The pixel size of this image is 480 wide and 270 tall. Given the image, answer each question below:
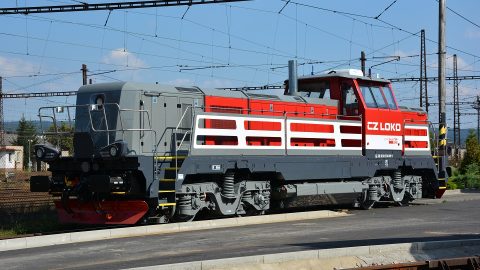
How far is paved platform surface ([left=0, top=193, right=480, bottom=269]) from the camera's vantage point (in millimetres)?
9867

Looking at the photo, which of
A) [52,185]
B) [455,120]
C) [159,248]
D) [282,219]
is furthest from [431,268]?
[455,120]

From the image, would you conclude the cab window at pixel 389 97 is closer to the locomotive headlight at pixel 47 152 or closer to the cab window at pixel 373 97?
the cab window at pixel 373 97

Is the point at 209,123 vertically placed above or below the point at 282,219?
above

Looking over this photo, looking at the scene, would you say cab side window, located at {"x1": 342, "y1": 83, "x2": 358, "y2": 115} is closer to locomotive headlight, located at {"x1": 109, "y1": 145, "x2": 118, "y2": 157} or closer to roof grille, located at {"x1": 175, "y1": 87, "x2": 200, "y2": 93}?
roof grille, located at {"x1": 175, "y1": 87, "x2": 200, "y2": 93}

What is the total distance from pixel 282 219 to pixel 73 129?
5.40m

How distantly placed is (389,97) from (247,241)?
9188 millimetres

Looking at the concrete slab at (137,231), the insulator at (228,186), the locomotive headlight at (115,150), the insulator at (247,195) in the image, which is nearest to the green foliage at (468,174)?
the insulator at (247,195)

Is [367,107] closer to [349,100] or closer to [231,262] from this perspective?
[349,100]

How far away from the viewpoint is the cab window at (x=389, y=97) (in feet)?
62.2

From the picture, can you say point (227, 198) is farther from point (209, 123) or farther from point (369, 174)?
point (369, 174)

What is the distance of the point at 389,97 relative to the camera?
1905 centimetres

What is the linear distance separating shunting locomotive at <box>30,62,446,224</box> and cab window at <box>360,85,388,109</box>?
3cm

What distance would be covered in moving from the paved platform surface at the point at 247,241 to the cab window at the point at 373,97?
3.64m

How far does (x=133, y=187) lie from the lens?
525 inches
